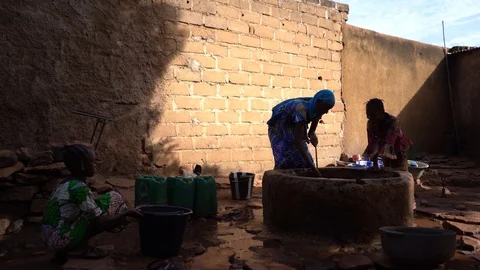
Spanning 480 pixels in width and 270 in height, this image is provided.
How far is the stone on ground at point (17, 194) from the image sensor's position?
3875 mm

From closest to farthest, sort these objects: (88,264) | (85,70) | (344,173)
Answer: (88,264) → (344,173) → (85,70)

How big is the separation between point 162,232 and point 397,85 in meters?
7.15

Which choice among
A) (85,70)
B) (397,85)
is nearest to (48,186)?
(85,70)

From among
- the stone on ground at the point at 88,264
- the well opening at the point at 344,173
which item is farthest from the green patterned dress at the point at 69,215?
the well opening at the point at 344,173

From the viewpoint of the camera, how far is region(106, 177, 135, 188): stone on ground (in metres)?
4.71

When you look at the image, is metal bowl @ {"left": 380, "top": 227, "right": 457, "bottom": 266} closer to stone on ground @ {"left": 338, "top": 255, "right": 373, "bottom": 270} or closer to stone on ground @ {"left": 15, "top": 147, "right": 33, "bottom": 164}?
stone on ground @ {"left": 338, "top": 255, "right": 373, "bottom": 270}

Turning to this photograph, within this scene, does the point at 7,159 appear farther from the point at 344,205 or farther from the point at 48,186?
the point at 344,205

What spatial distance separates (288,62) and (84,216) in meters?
4.80

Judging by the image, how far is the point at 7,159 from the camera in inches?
154

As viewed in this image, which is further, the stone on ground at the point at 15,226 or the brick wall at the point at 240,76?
the brick wall at the point at 240,76

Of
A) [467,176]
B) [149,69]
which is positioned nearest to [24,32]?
[149,69]

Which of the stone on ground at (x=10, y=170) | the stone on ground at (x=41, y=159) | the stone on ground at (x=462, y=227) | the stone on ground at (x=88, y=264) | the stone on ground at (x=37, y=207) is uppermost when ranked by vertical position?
the stone on ground at (x=41, y=159)

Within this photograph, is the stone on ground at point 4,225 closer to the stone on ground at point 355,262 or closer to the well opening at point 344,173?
the well opening at point 344,173

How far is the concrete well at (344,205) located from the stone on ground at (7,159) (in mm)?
2536
